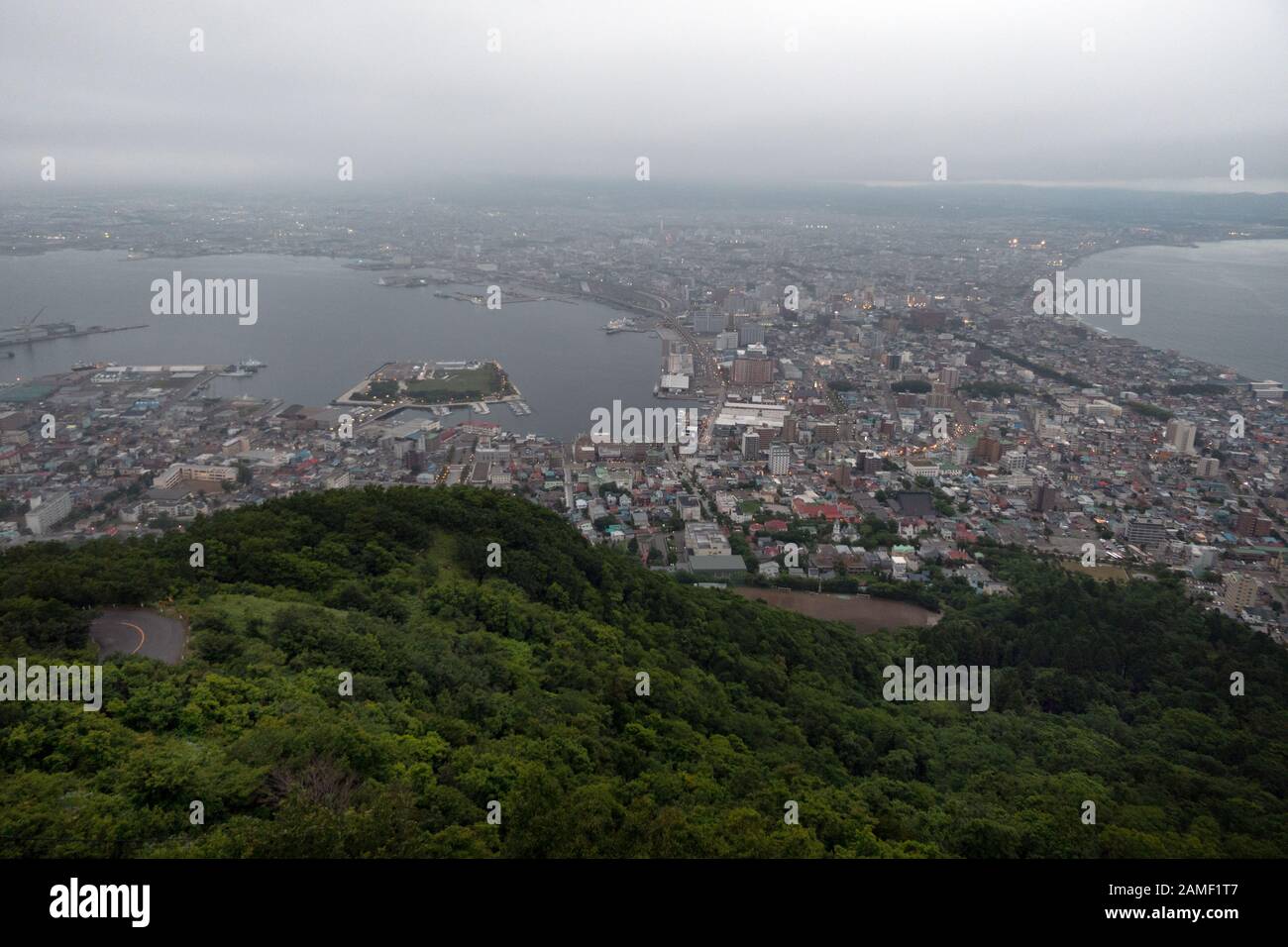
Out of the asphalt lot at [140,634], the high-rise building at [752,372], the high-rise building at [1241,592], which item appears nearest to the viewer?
the asphalt lot at [140,634]

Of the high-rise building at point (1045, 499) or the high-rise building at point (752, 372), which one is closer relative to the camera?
the high-rise building at point (1045, 499)

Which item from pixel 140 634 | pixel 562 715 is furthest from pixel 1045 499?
pixel 140 634

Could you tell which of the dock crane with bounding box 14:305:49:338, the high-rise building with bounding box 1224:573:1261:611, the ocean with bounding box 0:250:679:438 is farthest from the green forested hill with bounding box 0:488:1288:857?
the dock crane with bounding box 14:305:49:338

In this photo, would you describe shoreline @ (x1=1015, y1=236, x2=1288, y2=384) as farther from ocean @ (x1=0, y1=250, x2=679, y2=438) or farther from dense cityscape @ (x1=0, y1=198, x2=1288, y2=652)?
ocean @ (x1=0, y1=250, x2=679, y2=438)

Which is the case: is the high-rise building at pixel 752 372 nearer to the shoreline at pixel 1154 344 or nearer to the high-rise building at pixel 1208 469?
the high-rise building at pixel 1208 469

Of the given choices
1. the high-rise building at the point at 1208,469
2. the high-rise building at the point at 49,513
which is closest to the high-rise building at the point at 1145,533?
the high-rise building at the point at 1208,469

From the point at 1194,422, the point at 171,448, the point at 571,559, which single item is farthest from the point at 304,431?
the point at 1194,422

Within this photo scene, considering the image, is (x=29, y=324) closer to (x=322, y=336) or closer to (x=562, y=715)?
(x=322, y=336)
